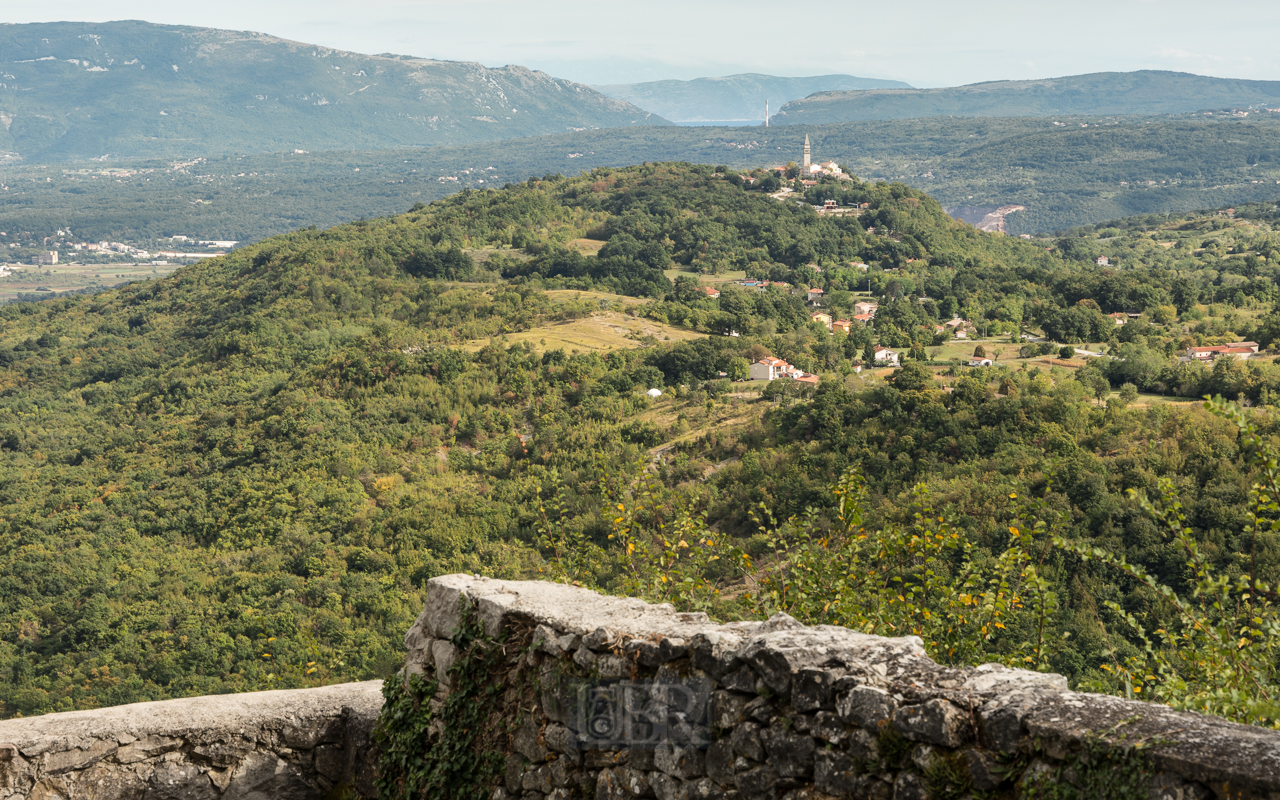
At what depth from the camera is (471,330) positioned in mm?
52938

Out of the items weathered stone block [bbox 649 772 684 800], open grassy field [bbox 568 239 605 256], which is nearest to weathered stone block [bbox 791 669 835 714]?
weathered stone block [bbox 649 772 684 800]

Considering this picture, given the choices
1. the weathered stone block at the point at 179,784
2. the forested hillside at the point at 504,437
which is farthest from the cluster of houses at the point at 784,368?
the weathered stone block at the point at 179,784

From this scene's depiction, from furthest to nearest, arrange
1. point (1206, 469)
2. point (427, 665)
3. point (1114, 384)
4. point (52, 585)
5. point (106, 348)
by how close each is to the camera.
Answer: point (106, 348)
point (1114, 384)
point (52, 585)
point (1206, 469)
point (427, 665)

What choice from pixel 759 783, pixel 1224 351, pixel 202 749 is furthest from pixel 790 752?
pixel 1224 351

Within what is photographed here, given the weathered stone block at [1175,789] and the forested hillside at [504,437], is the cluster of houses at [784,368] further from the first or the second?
the weathered stone block at [1175,789]

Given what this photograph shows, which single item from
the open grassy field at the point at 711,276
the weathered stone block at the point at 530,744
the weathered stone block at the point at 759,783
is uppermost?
the weathered stone block at the point at 759,783

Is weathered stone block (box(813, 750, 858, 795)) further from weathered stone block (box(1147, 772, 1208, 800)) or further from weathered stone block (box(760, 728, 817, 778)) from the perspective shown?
weathered stone block (box(1147, 772, 1208, 800))

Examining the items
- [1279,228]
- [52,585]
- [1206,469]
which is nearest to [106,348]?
[52,585]

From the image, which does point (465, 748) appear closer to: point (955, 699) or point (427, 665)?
point (427, 665)

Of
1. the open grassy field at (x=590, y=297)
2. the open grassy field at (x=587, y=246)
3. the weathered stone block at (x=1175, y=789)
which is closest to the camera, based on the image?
the weathered stone block at (x=1175, y=789)

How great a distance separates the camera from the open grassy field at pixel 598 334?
51094 millimetres

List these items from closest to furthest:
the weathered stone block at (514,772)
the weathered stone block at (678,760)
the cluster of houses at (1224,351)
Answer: the weathered stone block at (678,760), the weathered stone block at (514,772), the cluster of houses at (1224,351)

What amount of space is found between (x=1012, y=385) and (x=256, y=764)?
3024cm

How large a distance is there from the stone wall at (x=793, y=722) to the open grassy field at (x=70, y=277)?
5563 inches
